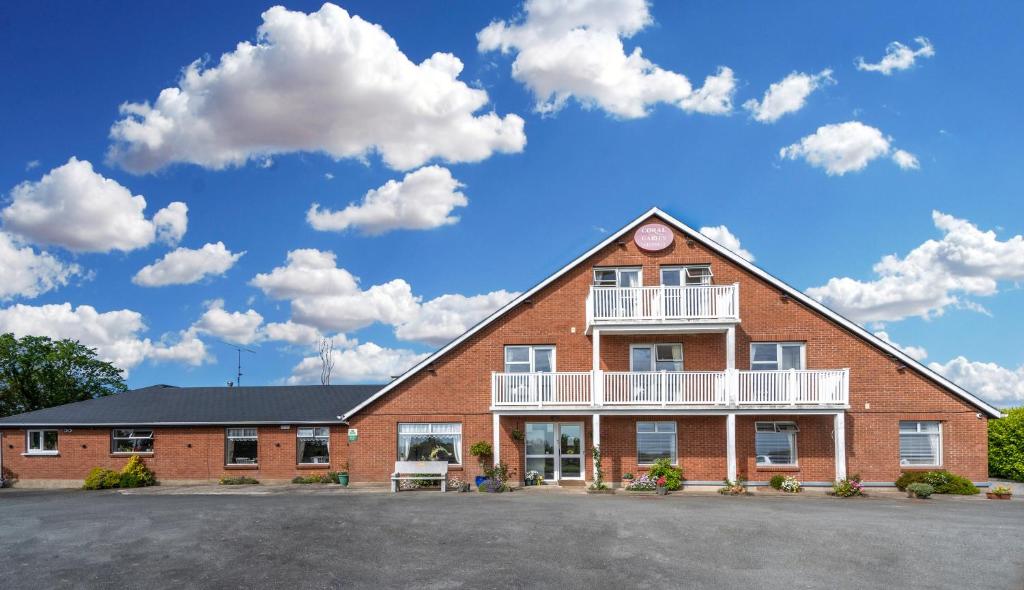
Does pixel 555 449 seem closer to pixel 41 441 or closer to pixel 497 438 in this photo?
pixel 497 438

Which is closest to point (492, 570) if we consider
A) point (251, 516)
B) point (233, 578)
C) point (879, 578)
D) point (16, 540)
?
point (233, 578)

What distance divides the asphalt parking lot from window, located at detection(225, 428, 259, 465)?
804 centimetres

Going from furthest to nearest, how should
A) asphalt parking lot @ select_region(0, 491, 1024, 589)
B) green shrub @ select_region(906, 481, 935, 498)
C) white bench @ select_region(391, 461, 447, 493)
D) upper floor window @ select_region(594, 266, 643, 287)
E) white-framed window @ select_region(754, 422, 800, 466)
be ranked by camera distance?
1. upper floor window @ select_region(594, 266, 643, 287)
2. white-framed window @ select_region(754, 422, 800, 466)
3. white bench @ select_region(391, 461, 447, 493)
4. green shrub @ select_region(906, 481, 935, 498)
5. asphalt parking lot @ select_region(0, 491, 1024, 589)

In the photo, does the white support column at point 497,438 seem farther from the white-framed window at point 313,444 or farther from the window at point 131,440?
the window at point 131,440

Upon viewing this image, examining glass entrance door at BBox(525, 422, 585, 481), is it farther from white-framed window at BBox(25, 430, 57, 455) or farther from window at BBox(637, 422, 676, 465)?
white-framed window at BBox(25, 430, 57, 455)

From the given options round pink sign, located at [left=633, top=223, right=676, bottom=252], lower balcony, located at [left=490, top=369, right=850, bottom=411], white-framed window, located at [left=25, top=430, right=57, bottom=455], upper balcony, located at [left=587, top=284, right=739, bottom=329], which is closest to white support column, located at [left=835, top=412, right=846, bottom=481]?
lower balcony, located at [left=490, top=369, right=850, bottom=411]

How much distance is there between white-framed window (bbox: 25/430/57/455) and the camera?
93.8 feet

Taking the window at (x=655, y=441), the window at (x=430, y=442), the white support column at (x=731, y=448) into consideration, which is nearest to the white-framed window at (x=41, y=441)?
the window at (x=430, y=442)

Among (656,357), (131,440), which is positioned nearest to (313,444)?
(131,440)

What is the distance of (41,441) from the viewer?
93.9 feet

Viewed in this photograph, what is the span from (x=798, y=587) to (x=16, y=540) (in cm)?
1474

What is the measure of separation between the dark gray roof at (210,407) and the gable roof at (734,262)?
4.98m

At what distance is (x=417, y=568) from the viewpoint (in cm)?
1201

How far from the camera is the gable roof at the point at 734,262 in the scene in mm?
23500
